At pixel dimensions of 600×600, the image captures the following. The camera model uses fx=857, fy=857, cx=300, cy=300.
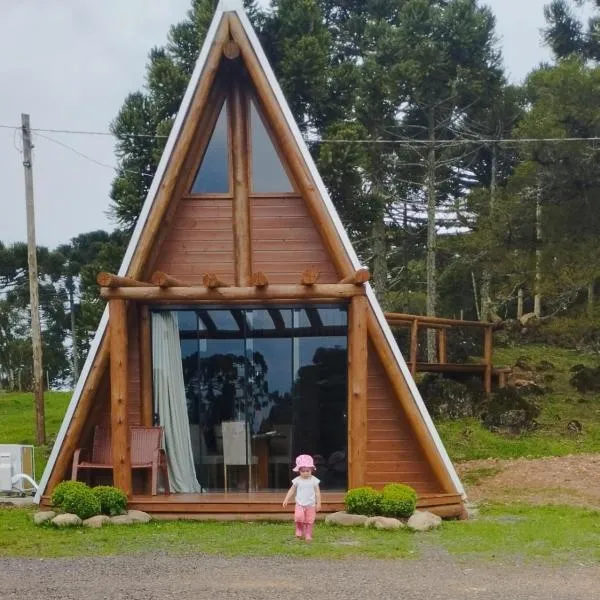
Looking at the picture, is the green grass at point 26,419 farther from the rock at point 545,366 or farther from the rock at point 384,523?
the rock at point 545,366

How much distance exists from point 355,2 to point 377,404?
20369mm

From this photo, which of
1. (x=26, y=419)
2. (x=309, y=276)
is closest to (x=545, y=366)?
(x=26, y=419)

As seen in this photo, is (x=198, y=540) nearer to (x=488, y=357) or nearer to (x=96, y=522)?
(x=96, y=522)

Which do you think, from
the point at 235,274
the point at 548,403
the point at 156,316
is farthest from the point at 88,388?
the point at 548,403

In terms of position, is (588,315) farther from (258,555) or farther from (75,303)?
(75,303)

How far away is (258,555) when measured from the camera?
7.89m

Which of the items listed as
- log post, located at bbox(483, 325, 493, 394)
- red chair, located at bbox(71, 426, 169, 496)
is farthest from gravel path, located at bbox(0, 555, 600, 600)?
log post, located at bbox(483, 325, 493, 394)

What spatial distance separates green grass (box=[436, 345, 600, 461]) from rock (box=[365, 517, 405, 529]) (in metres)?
7.06

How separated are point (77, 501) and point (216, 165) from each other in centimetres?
482

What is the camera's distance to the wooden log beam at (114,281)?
1006 centimetres

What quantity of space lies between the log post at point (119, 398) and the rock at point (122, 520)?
0.41m

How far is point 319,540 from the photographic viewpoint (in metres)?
8.79

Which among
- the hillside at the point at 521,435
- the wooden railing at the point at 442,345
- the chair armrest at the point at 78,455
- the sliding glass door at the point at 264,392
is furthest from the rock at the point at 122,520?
the wooden railing at the point at 442,345

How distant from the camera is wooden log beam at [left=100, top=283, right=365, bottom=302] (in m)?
10.3
